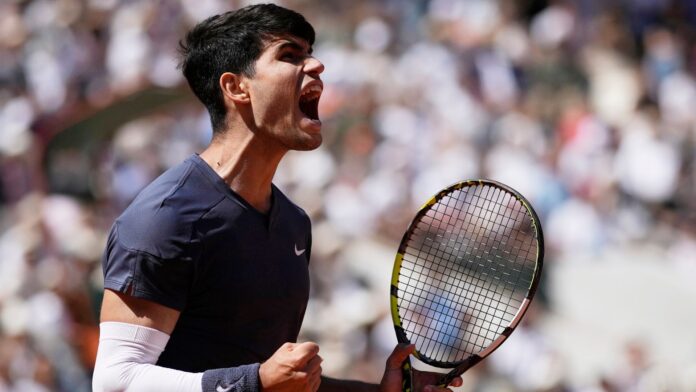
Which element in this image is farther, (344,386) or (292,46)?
(344,386)

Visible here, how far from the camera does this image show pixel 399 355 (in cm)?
373

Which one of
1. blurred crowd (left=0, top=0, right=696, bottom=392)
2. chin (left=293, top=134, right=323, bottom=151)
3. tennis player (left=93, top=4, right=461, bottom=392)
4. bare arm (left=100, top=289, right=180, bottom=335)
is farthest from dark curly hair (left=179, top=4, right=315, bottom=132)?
blurred crowd (left=0, top=0, right=696, bottom=392)

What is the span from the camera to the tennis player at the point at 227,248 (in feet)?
10.9

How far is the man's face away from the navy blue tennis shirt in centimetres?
20

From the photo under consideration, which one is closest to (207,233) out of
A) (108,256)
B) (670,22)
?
(108,256)

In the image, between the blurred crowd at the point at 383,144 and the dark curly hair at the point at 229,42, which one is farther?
the blurred crowd at the point at 383,144

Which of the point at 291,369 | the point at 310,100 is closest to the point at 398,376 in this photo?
the point at 291,369

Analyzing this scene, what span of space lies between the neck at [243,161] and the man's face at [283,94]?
0.05m

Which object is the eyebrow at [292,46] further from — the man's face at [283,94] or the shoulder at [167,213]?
the shoulder at [167,213]

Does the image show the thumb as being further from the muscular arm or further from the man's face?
the man's face

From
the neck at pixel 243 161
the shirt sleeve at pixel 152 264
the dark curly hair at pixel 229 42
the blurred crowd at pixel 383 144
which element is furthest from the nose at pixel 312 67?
the blurred crowd at pixel 383 144

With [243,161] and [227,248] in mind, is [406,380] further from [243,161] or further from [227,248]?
[243,161]

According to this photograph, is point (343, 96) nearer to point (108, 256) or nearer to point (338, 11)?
point (338, 11)

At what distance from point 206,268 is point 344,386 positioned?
0.65 meters
